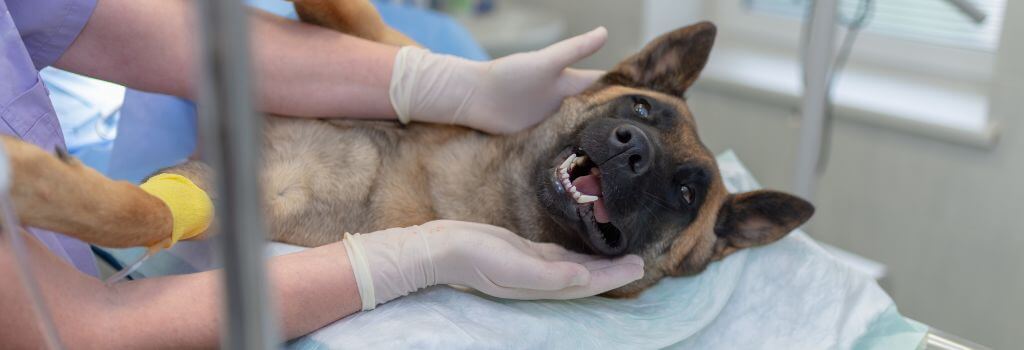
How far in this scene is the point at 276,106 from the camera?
5.30 ft

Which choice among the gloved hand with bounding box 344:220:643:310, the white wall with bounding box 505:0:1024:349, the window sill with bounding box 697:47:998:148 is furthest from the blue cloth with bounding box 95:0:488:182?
the window sill with bounding box 697:47:998:148

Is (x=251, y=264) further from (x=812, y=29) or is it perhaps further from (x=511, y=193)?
(x=812, y=29)

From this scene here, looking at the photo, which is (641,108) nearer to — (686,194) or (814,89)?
(686,194)

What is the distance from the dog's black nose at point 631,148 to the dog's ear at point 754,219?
0.86ft

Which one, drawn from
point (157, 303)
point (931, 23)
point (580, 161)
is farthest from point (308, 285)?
point (931, 23)

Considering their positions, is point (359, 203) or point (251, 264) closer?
point (251, 264)

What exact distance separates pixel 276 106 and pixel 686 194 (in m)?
0.77

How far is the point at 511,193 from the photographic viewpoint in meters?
1.65

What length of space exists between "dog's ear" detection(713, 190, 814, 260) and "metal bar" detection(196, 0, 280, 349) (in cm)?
116

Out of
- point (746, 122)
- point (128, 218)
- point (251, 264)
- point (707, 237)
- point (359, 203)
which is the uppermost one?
point (251, 264)

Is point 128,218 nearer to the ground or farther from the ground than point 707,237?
farther from the ground

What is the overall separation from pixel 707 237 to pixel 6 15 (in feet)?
3.97

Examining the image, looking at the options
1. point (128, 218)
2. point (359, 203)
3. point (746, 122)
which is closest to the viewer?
point (128, 218)

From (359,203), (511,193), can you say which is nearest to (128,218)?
(359,203)
